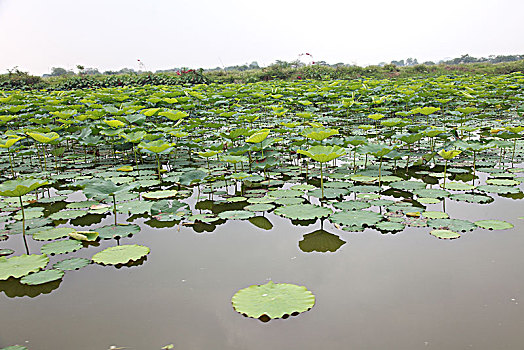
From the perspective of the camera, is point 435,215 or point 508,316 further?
point 435,215

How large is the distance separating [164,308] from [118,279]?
0.47 meters

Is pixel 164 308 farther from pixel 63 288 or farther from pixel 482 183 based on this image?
pixel 482 183

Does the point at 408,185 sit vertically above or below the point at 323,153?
below

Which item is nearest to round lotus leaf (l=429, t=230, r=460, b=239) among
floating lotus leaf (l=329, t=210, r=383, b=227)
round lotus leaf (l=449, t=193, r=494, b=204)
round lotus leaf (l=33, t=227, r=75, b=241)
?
floating lotus leaf (l=329, t=210, r=383, b=227)

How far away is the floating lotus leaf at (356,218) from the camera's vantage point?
281 centimetres

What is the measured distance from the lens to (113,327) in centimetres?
182

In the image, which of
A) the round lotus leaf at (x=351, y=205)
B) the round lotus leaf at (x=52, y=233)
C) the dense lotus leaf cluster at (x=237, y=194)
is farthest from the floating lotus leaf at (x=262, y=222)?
the round lotus leaf at (x=52, y=233)

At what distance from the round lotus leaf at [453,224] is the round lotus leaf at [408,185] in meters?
0.79

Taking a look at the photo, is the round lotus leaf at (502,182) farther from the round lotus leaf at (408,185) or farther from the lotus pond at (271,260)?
the round lotus leaf at (408,185)

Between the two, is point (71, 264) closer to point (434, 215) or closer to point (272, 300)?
point (272, 300)

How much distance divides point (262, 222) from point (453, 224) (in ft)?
4.58

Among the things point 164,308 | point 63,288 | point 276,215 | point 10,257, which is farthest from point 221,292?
point 10,257

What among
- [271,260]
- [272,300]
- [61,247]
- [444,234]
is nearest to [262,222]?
[271,260]

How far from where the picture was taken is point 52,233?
9.39 ft
